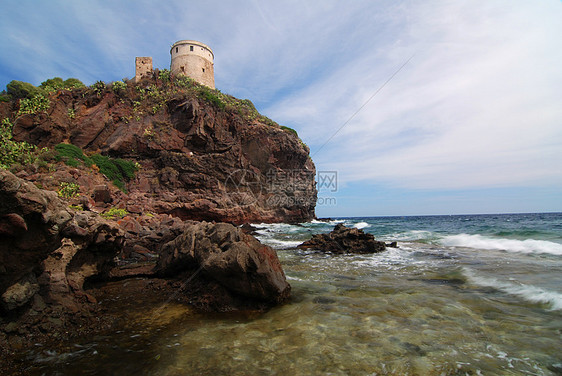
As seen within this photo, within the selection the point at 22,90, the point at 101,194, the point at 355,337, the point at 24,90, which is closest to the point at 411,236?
the point at 355,337

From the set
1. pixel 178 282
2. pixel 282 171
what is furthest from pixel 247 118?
pixel 178 282

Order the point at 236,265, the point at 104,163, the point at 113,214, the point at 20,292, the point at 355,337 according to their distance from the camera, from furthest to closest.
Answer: the point at 104,163 → the point at 113,214 → the point at 236,265 → the point at 355,337 → the point at 20,292

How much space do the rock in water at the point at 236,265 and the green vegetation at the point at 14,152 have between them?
1712 centimetres

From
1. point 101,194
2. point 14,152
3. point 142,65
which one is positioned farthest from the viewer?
point 142,65

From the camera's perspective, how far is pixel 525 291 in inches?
253

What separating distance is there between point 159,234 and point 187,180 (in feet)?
41.2

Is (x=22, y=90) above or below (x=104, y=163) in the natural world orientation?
above

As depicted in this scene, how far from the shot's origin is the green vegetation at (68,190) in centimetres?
1476

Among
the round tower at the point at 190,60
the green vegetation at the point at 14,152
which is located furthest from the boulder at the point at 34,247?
the round tower at the point at 190,60

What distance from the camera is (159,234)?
13.5m

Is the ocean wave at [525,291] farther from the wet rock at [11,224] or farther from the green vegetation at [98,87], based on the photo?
the green vegetation at [98,87]

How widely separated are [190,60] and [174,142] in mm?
18257

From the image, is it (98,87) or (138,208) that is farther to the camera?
(98,87)

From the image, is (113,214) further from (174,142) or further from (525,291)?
(525,291)
